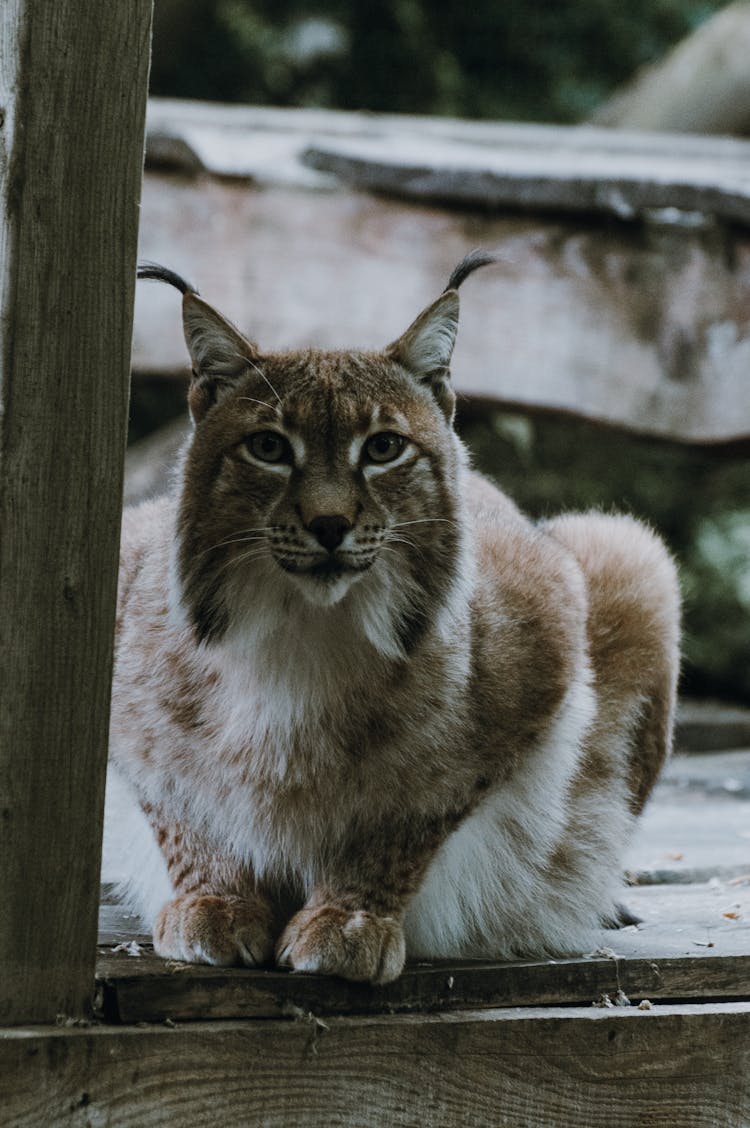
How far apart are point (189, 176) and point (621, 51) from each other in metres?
8.27

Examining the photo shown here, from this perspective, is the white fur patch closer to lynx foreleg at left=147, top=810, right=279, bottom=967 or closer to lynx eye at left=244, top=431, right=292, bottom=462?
lynx foreleg at left=147, top=810, right=279, bottom=967

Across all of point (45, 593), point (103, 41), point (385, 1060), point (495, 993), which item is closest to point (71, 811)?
point (45, 593)

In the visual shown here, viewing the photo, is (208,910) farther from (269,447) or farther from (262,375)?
(262,375)

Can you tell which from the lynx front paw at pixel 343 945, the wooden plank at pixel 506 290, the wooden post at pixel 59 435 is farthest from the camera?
the wooden plank at pixel 506 290

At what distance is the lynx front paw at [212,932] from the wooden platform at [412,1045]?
0.14 feet

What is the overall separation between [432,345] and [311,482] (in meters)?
0.50

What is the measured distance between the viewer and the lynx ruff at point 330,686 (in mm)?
2773

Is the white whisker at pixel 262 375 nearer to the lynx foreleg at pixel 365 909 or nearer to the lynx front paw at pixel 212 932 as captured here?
the lynx foreleg at pixel 365 909

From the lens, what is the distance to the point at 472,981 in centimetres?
291

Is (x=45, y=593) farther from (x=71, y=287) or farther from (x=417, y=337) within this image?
(x=417, y=337)

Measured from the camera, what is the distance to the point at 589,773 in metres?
3.54

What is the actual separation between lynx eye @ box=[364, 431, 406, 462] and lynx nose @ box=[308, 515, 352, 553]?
23 centimetres

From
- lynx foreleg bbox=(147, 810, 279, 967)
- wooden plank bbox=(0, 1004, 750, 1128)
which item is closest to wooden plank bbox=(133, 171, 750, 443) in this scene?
lynx foreleg bbox=(147, 810, 279, 967)

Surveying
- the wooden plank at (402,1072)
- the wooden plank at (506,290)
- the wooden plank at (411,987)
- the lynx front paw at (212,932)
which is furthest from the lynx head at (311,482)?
the wooden plank at (506,290)
